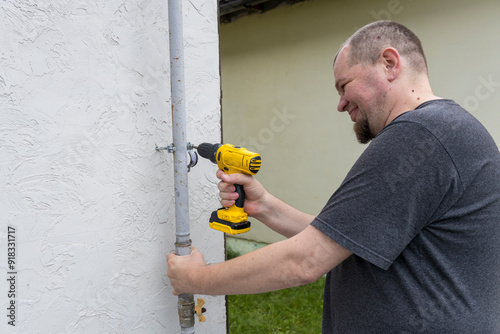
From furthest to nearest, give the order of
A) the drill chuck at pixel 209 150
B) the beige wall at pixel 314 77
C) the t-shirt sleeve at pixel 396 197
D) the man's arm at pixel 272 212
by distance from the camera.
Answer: the beige wall at pixel 314 77 < the man's arm at pixel 272 212 < the drill chuck at pixel 209 150 < the t-shirt sleeve at pixel 396 197

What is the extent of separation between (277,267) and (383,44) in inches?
34.8

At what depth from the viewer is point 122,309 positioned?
63.3 inches

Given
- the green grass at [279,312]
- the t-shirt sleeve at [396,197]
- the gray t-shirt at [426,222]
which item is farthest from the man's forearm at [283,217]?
the green grass at [279,312]

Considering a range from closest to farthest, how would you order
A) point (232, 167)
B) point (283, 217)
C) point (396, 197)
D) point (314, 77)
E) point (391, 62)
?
1. point (396, 197)
2. point (391, 62)
3. point (232, 167)
4. point (283, 217)
5. point (314, 77)

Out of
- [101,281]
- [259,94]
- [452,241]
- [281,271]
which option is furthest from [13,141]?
[259,94]

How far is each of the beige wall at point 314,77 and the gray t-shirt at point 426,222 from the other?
295 centimetres

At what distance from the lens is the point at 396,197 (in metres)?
1.14

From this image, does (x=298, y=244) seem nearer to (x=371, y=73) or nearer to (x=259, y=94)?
(x=371, y=73)

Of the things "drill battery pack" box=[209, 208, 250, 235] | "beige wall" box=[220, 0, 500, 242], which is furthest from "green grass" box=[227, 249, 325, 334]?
"drill battery pack" box=[209, 208, 250, 235]

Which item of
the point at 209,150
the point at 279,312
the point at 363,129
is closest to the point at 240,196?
the point at 209,150

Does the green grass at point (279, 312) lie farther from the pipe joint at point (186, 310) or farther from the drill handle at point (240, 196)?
the drill handle at point (240, 196)

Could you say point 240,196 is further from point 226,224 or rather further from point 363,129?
point 363,129

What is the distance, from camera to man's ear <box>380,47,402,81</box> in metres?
1.39

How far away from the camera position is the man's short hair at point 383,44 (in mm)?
1418
